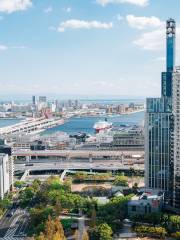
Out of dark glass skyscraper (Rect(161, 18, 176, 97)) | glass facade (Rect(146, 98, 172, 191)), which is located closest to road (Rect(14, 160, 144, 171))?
glass facade (Rect(146, 98, 172, 191))

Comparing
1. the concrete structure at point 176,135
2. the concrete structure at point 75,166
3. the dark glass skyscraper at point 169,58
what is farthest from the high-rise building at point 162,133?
the concrete structure at point 75,166

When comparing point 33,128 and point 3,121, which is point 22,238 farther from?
point 3,121

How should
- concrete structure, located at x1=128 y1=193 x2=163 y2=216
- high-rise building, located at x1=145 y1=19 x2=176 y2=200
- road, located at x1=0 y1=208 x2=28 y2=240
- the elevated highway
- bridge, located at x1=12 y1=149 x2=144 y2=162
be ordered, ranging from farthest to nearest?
the elevated highway < bridge, located at x1=12 y1=149 x2=144 y2=162 < high-rise building, located at x1=145 y1=19 x2=176 y2=200 < concrete structure, located at x1=128 y1=193 x2=163 y2=216 < road, located at x1=0 y1=208 x2=28 y2=240

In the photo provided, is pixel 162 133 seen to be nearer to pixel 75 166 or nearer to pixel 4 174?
pixel 4 174

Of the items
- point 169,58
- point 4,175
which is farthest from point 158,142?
point 4,175

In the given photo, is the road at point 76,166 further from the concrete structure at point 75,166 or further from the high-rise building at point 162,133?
the high-rise building at point 162,133

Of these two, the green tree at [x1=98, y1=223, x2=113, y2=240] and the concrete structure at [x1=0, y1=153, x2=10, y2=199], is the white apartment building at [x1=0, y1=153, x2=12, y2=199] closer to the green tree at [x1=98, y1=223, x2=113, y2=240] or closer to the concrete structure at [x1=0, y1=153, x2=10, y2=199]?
the concrete structure at [x1=0, y1=153, x2=10, y2=199]

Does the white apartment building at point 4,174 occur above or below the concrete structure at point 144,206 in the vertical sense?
above
